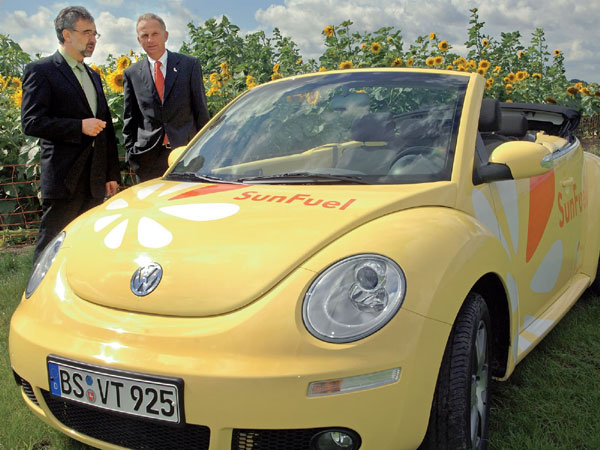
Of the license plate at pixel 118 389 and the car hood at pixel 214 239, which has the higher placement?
the car hood at pixel 214 239

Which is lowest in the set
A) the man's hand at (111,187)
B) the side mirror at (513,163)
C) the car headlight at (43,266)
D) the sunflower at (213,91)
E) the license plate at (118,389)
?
the man's hand at (111,187)

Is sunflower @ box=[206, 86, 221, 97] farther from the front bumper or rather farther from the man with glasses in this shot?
the front bumper

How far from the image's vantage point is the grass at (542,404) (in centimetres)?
251

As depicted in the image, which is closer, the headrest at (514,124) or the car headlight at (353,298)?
the car headlight at (353,298)

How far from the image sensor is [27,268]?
212 inches

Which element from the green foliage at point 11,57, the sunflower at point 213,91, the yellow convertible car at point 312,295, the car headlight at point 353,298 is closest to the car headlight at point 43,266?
the yellow convertible car at point 312,295

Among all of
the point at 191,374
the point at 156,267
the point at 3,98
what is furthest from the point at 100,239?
the point at 3,98

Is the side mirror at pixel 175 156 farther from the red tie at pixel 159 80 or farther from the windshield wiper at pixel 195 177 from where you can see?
the red tie at pixel 159 80

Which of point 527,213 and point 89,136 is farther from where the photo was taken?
point 89,136

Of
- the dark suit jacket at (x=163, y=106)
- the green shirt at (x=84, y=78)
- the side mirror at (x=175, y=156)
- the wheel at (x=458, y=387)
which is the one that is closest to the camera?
the wheel at (x=458, y=387)

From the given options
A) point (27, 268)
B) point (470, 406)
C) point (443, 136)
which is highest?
point (443, 136)

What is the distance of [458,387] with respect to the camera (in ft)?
6.48

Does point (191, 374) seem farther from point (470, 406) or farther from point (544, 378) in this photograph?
point (544, 378)

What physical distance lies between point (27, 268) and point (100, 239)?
3407 mm
